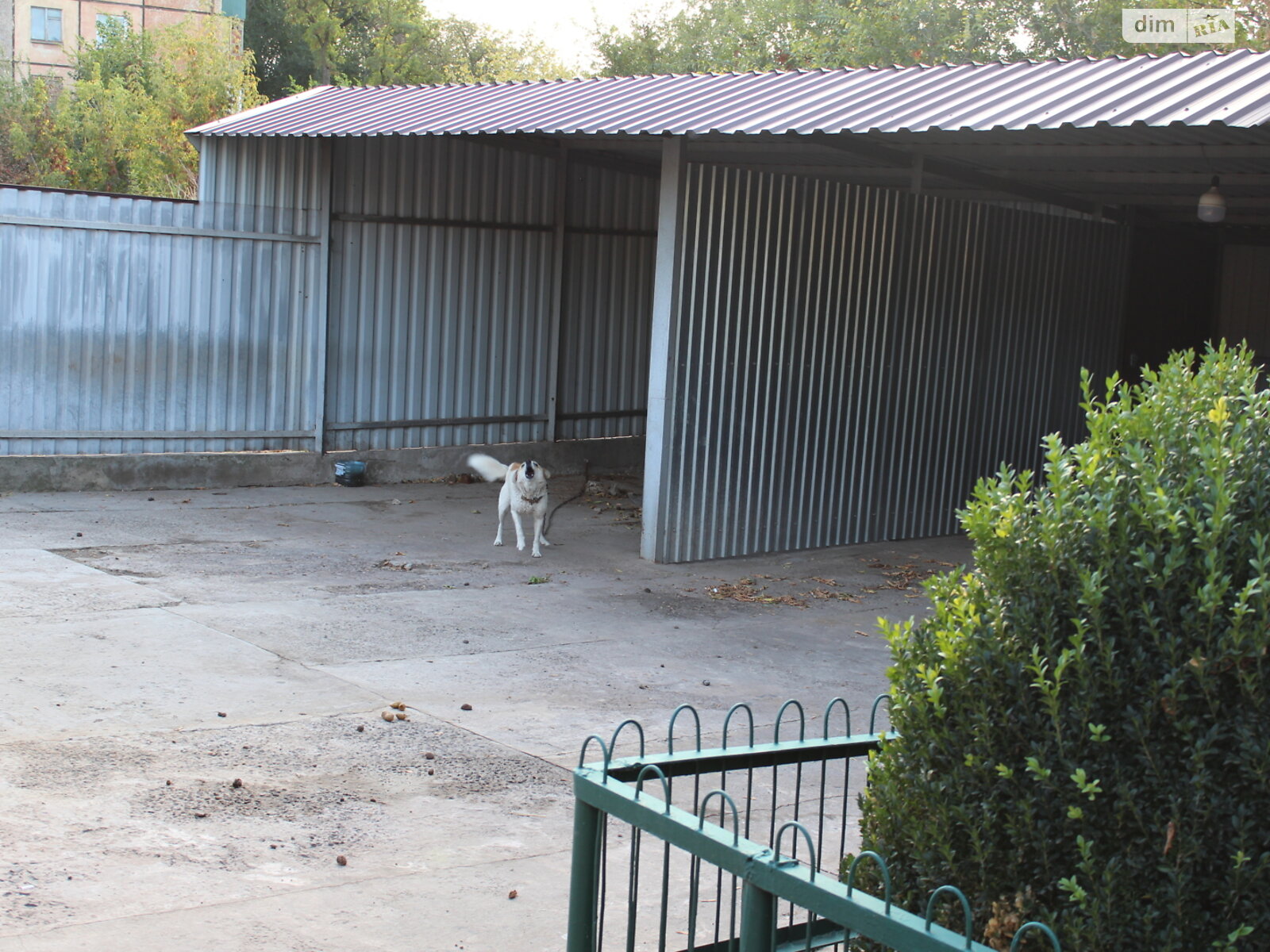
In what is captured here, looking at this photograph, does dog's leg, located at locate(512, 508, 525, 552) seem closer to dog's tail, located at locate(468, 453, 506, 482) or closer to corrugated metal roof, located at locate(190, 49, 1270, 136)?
dog's tail, located at locate(468, 453, 506, 482)

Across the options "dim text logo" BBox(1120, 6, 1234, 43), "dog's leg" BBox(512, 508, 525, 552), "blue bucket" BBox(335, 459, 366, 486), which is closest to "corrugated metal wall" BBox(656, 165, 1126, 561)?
"dog's leg" BBox(512, 508, 525, 552)

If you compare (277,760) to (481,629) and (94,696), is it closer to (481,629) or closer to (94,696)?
(94,696)

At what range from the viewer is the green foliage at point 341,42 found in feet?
119

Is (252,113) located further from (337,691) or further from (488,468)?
(337,691)

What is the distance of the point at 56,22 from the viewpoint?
36.0 meters

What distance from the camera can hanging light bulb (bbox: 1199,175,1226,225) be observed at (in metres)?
12.2

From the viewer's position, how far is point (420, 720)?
6.40 m

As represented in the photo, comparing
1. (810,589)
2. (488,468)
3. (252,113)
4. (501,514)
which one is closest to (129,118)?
(252,113)

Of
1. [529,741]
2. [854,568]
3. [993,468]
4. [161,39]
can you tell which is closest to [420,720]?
[529,741]

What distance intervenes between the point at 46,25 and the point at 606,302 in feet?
85.9

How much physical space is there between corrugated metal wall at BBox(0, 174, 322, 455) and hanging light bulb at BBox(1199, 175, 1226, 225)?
26.8 ft

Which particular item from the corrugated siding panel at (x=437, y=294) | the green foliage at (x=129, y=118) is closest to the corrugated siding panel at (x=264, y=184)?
the corrugated siding panel at (x=437, y=294)

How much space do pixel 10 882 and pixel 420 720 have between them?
7.59 ft

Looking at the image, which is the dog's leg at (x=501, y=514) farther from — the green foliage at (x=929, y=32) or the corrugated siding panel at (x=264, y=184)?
the green foliage at (x=929, y=32)
